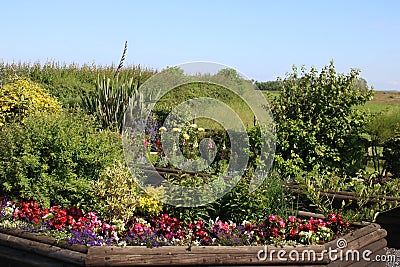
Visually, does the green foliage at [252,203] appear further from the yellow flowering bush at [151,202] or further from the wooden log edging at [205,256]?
the wooden log edging at [205,256]

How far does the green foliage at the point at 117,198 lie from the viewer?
15.0 ft

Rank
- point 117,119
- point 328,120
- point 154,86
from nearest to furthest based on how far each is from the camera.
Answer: point 328,120
point 117,119
point 154,86

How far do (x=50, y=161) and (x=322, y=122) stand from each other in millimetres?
4459

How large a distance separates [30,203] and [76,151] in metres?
0.60

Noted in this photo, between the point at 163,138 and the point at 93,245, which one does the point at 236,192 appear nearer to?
the point at 93,245

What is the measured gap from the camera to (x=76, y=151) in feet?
16.4

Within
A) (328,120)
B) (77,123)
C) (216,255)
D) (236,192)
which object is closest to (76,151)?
(77,123)

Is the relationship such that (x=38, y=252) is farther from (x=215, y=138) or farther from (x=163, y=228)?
(x=215, y=138)

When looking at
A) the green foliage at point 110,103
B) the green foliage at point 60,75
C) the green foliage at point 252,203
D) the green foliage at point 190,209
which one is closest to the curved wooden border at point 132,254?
the green foliage at point 252,203

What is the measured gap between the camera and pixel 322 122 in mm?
8141

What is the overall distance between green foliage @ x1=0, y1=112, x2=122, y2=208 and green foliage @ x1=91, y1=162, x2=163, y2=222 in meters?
0.26

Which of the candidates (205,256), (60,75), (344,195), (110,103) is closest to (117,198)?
(205,256)

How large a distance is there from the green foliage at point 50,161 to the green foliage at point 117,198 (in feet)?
0.87

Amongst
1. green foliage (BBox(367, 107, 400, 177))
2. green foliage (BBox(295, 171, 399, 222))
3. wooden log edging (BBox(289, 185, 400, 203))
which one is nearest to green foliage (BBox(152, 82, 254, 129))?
green foliage (BBox(367, 107, 400, 177))
